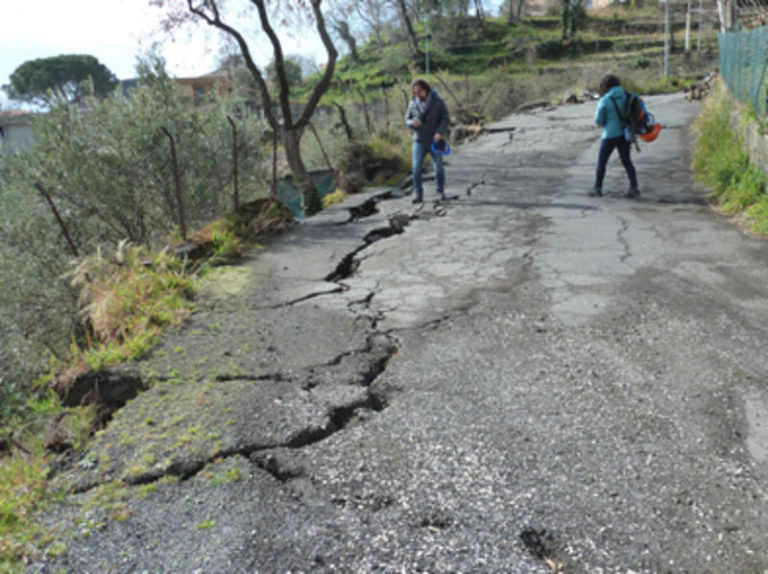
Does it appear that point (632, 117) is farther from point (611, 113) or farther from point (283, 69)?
point (283, 69)

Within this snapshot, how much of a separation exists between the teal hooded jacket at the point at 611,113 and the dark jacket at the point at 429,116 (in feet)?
6.10

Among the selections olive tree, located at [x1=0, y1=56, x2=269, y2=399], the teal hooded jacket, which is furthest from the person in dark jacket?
olive tree, located at [x1=0, y1=56, x2=269, y2=399]

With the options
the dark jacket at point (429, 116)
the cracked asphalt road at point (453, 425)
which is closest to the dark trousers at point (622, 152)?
the dark jacket at point (429, 116)

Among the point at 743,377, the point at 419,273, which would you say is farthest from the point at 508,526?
the point at 419,273

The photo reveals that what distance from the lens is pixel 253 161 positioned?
12070mm

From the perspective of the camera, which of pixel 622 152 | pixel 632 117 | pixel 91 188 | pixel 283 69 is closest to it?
pixel 632 117

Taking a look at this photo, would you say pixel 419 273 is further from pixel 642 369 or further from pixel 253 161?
pixel 253 161

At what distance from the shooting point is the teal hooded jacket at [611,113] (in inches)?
293

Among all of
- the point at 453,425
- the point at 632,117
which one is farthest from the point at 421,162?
the point at 453,425

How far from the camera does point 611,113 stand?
24.7ft

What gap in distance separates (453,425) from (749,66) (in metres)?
8.14

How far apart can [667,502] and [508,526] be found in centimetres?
59

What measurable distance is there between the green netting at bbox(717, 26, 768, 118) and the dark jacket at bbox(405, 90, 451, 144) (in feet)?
11.9

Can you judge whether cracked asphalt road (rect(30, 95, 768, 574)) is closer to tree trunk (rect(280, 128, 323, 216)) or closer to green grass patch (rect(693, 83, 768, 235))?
green grass patch (rect(693, 83, 768, 235))
